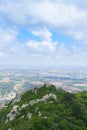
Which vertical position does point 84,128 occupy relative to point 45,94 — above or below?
below

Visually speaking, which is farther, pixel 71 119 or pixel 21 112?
pixel 21 112

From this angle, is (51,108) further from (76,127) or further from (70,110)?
(76,127)

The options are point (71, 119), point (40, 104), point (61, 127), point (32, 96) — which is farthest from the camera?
point (32, 96)

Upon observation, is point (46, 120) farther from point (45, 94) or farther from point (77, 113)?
point (45, 94)

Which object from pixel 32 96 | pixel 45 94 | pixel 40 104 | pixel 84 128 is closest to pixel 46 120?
pixel 84 128

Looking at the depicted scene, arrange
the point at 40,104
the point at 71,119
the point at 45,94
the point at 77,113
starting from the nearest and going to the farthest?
the point at 71,119 < the point at 77,113 < the point at 40,104 < the point at 45,94

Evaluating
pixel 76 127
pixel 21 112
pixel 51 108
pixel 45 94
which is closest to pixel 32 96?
pixel 45 94
